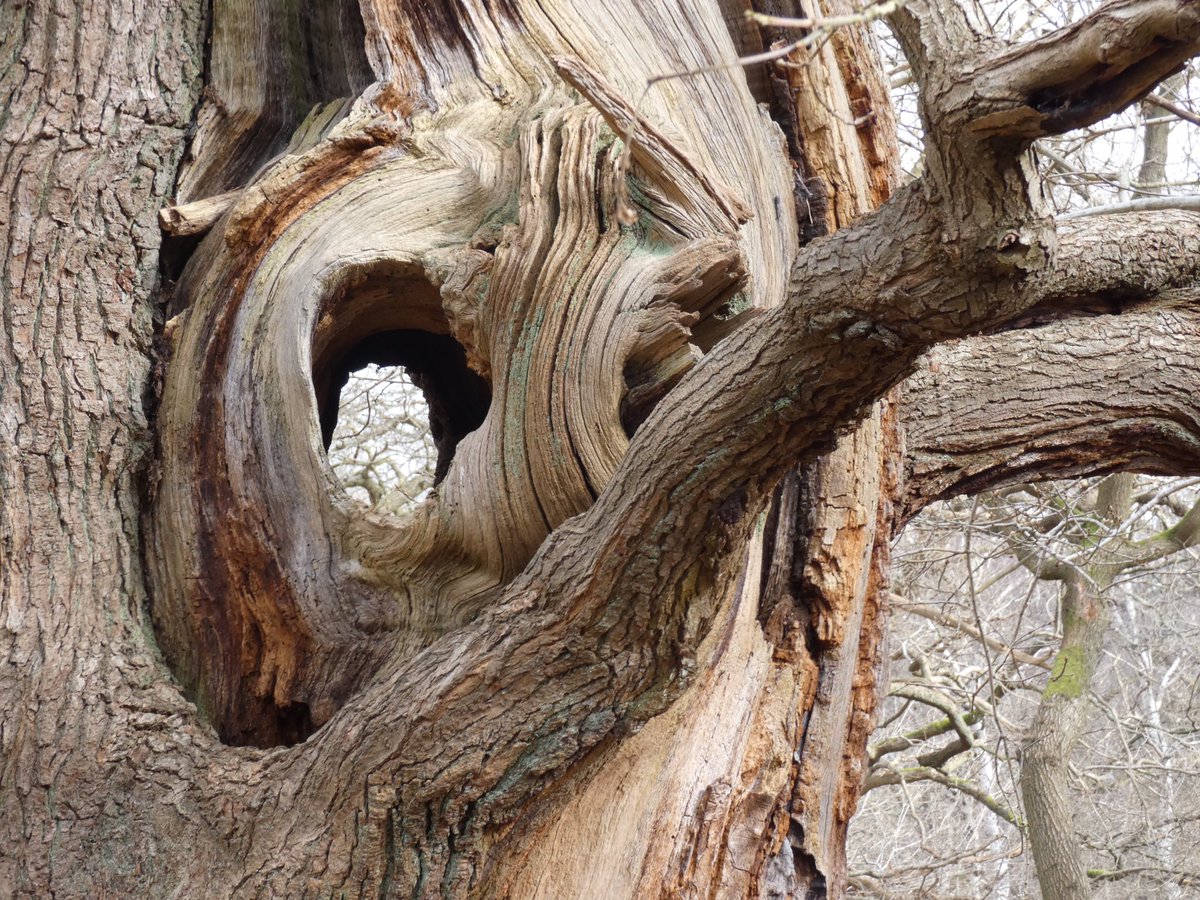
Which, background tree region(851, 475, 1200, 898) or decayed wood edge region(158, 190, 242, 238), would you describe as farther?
background tree region(851, 475, 1200, 898)

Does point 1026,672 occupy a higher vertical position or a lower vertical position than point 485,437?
higher

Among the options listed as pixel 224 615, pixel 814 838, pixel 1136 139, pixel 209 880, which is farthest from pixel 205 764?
pixel 1136 139

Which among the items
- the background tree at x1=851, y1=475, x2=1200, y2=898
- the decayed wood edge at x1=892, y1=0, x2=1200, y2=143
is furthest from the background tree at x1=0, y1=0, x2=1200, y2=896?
the background tree at x1=851, y1=475, x2=1200, y2=898

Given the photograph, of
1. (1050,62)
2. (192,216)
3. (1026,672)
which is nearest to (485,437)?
(192,216)

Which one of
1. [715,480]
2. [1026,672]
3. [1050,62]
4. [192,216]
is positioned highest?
[192,216]

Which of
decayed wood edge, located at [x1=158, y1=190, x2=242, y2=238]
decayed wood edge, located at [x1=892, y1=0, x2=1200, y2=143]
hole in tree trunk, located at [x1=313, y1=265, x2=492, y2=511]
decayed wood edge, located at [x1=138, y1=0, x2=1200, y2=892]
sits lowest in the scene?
decayed wood edge, located at [x1=138, y1=0, x2=1200, y2=892]

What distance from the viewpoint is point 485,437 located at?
2.10m

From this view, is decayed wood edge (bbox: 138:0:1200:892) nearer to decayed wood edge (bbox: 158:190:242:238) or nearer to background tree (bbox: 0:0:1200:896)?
background tree (bbox: 0:0:1200:896)

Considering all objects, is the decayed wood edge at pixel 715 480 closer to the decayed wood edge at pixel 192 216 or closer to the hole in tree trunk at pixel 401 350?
the hole in tree trunk at pixel 401 350

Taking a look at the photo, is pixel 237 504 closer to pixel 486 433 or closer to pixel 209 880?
pixel 486 433

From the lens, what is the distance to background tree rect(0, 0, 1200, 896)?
168cm

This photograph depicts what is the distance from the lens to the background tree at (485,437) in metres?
1.68

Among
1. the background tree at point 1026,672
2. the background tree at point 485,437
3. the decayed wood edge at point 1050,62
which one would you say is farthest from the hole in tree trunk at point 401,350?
the background tree at point 1026,672

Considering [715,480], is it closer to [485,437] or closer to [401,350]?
[485,437]
